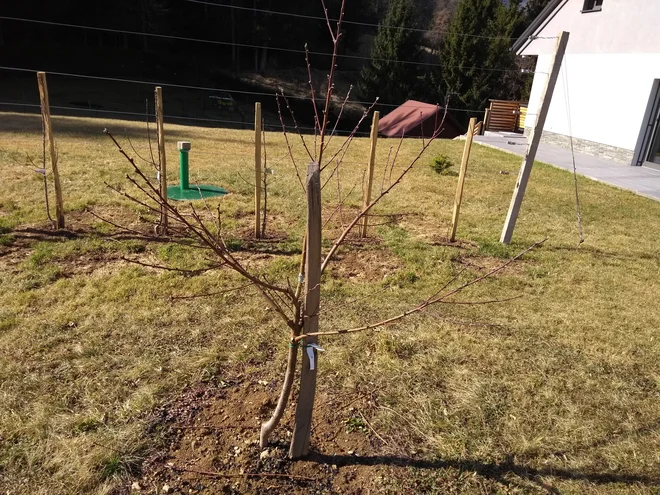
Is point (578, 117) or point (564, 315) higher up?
point (578, 117)

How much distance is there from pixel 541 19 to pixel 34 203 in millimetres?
17172

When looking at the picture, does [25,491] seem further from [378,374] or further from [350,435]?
[378,374]

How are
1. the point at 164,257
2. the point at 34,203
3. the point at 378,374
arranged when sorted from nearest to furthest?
the point at 378,374 < the point at 164,257 < the point at 34,203

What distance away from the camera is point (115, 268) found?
4684 millimetres

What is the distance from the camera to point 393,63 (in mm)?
29109

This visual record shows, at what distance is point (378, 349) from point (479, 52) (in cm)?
2739

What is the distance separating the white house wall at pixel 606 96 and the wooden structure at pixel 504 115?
8.56ft

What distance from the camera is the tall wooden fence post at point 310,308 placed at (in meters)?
1.97

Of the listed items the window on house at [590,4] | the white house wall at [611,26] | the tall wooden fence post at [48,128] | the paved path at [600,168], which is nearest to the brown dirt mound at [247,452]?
the tall wooden fence post at [48,128]

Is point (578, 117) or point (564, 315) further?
point (578, 117)

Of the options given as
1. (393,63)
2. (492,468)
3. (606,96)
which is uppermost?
(393,63)

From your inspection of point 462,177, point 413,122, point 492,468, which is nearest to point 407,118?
point 413,122

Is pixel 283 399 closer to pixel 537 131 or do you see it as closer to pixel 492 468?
pixel 492 468

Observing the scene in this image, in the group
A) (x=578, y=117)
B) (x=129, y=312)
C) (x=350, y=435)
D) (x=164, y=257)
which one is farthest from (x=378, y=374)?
(x=578, y=117)
